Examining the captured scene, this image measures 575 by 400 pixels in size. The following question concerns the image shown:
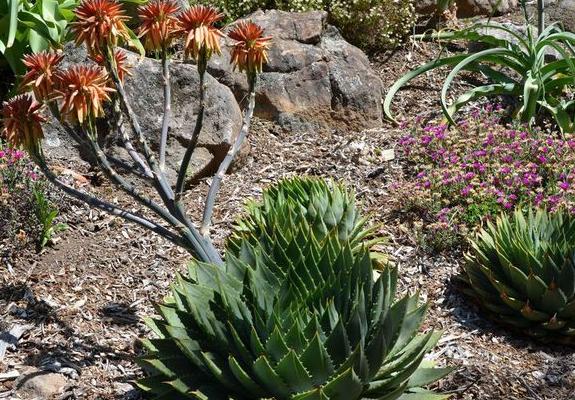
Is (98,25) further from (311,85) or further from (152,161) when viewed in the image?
(311,85)

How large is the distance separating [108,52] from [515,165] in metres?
3.23

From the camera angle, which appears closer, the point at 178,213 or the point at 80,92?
the point at 80,92

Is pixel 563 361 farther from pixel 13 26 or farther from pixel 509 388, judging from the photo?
pixel 13 26

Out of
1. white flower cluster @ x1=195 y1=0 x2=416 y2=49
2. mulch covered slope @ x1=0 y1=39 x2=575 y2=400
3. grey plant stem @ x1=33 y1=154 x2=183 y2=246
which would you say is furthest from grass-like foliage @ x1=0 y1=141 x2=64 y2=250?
white flower cluster @ x1=195 y1=0 x2=416 y2=49

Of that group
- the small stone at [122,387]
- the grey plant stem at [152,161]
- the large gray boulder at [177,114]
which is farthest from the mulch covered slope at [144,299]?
the grey plant stem at [152,161]

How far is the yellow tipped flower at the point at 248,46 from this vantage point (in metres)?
3.49

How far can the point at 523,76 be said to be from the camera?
21.6 feet

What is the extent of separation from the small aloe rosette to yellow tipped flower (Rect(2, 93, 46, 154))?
247cm

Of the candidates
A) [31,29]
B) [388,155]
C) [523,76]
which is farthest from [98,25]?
[523,76]

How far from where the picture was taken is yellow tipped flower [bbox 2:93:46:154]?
10.5ft

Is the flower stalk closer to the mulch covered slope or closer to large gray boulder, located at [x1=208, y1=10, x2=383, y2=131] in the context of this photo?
the mulch covered slope

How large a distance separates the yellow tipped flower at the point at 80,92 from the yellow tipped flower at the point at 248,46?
0.72 m

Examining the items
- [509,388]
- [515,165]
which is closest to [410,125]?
[515,165]

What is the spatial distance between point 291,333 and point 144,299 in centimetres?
179
